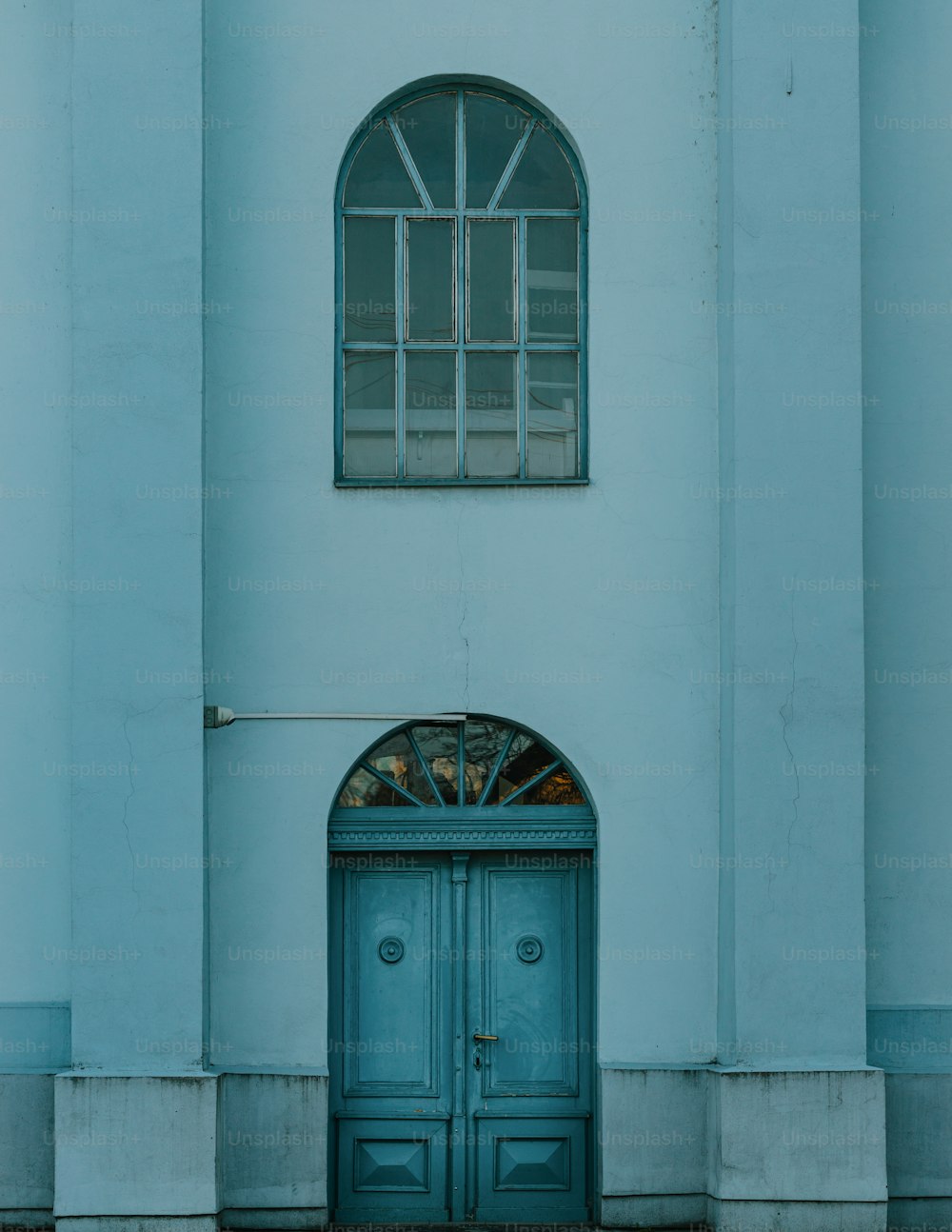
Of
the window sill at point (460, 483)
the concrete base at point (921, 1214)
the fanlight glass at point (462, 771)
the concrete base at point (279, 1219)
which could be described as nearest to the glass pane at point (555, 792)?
the fanlight glass at point (462, 771)

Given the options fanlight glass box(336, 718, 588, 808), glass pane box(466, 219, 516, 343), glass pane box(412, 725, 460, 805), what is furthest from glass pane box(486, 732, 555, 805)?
A: glass pane box(466, 219, 516, 343)

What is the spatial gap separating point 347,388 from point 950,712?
15.1ft

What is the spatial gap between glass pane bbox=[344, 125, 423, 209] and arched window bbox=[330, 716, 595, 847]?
3.55 m

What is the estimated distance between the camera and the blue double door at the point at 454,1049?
31.7 ft

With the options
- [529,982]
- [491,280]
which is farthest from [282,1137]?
[491,280]

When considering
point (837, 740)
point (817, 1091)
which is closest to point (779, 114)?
point (837, 740)

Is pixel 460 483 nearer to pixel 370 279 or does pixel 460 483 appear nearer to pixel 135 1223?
pixel 370 279

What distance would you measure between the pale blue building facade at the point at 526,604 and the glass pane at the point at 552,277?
0.18 m

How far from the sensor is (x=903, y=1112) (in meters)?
9.60

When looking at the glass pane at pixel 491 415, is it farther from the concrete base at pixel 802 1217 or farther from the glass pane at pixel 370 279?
the concrete base at pixel 802 1217

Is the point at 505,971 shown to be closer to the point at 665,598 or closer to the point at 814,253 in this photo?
the point at 665,598

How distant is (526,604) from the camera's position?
965 centimetres

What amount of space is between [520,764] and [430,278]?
11.0ft

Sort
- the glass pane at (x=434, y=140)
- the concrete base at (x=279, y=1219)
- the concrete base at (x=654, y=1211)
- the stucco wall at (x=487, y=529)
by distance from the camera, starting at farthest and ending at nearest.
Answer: the glass pane at (x=434, y=140) < the stucco wall at (x=487, y=529) < the concrete base at (x=654, y=1211) < the concrete base at (x=279, y=1219)
